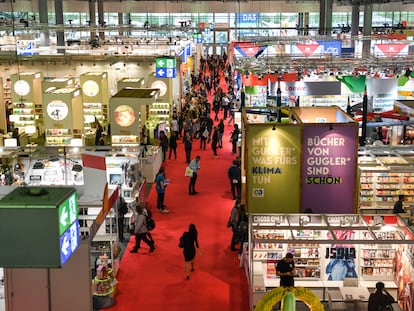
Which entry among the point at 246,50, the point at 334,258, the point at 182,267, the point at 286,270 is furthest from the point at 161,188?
the point at 246,50

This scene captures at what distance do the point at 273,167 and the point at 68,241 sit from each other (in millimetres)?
6241

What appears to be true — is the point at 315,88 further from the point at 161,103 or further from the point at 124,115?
the point at 124,115

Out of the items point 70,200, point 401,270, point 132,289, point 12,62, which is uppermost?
point 12,62

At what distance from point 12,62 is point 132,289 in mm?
15629

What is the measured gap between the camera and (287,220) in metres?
10.4

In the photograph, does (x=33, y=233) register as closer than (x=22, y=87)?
Yes

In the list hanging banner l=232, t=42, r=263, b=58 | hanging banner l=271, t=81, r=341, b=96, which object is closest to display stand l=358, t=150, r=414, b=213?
hanging banner l=271, t=81, r=341, b=96

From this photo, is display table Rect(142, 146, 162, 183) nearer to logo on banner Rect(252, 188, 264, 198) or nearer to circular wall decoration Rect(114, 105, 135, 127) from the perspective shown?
circular wall decoration Rect(114, 105, 135, 127)

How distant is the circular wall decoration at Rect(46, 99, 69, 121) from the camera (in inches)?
754

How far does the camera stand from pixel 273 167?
11617mm

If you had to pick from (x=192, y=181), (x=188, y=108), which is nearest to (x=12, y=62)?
(x=188, y=108)

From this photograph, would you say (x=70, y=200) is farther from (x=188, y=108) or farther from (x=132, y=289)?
(x=188, y=108)

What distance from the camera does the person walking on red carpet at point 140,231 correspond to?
12211 mm

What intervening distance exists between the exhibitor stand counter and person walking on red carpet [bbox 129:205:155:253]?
9.75 feet
